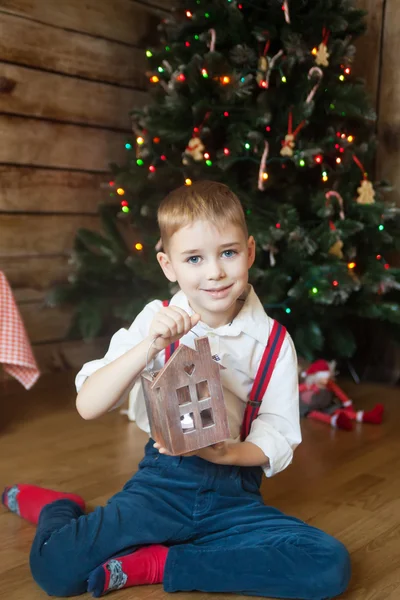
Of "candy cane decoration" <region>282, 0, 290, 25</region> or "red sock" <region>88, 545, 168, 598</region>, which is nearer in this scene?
"red sock" <region>88, 545, 168, 598</region>

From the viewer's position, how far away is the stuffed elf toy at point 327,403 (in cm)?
229

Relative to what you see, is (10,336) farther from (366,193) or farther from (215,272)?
(366,193)

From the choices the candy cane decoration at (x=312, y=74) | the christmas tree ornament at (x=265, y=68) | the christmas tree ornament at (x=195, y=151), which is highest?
the christmas tree ornament at (x=265, y=68)

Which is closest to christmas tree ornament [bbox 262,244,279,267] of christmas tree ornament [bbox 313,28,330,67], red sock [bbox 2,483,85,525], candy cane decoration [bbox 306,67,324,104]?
candy cane decoration [bbox 306,67,324,104]

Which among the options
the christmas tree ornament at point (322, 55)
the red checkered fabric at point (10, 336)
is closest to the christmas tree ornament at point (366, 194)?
the christmas tree ornament at point (322, 55)

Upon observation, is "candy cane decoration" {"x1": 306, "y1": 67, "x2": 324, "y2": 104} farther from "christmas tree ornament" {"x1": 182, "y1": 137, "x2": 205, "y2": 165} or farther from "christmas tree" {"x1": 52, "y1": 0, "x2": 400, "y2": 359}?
"christmas tree ornament" {"x1": 182, "y1": 137, "x2": 205, "y2": 165}

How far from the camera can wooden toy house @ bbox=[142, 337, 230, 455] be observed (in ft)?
3.75

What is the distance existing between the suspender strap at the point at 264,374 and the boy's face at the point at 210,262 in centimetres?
13

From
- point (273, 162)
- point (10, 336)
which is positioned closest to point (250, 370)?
point (10, 336)

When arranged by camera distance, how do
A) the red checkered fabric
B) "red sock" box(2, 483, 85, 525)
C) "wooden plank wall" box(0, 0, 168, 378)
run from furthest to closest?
"wooden plank wall" box(0, 0, 168, 378)
the red checkered fabric
"red sock" box(2, 483, 85, 525)

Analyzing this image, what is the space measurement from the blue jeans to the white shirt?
9 centimetres

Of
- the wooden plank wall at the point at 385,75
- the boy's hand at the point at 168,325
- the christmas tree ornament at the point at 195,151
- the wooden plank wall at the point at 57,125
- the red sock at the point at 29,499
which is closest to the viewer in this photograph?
the boy's hand at the point at 168,325

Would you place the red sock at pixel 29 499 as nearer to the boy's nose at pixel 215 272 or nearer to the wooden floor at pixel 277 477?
the wooden floor at pixel 277 477

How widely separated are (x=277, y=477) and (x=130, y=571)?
2.20 ft
